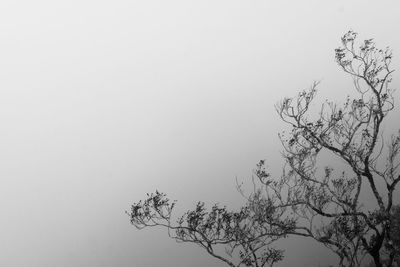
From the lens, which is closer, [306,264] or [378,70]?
[378,70]

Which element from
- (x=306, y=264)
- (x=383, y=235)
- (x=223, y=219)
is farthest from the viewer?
(x=306, y=264)

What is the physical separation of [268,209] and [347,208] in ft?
10.8

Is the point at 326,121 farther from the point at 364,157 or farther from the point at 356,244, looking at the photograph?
the point at 356,244

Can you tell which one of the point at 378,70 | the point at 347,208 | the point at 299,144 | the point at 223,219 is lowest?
A: the point at 347,208

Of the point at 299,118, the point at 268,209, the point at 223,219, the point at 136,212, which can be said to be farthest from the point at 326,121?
the point at 136,212

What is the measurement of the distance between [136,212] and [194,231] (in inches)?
107

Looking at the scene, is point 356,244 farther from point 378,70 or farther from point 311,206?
point 378,70

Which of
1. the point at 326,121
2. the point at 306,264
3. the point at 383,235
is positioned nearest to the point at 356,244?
the point at 383,235

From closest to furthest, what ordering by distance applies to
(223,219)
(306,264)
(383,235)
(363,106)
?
(383,235), (363,106), (223,219), (306,264)

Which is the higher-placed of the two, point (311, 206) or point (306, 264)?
point (306, 264)

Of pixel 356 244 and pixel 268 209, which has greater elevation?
pixel 268 209

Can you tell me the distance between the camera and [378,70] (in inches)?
648

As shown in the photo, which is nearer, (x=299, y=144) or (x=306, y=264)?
(x=299, y=144)

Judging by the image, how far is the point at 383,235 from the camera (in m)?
15.7
